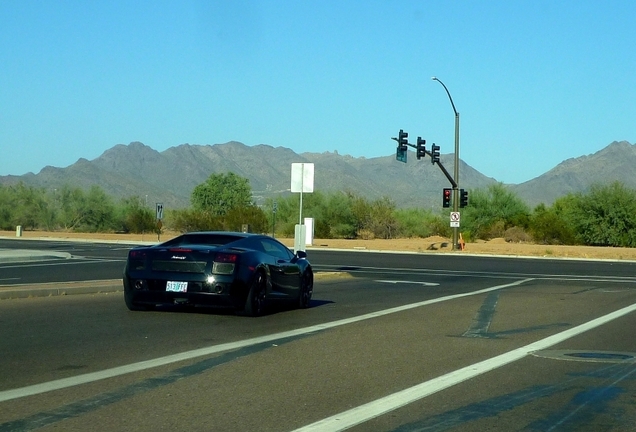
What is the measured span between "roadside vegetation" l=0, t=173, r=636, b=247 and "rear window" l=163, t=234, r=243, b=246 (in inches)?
2003

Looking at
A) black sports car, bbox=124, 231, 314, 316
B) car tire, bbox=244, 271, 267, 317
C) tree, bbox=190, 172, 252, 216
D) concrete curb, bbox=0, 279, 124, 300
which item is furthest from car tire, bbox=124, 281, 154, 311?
tree, bbox=190, 172, 252, 216

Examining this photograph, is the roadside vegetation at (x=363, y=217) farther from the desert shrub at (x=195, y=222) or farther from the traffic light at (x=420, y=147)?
the traffic light at (x=420, y=147)

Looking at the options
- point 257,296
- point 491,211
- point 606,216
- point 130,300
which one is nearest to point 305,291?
point 257,296

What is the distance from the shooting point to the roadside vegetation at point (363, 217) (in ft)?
246

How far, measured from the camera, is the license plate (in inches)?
602

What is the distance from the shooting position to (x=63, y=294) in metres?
19.2

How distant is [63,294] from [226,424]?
489 inches

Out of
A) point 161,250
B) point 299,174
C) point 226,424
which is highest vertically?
point 299,174

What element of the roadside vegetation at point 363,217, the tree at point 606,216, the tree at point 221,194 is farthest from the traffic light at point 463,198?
the tree at point 221,194

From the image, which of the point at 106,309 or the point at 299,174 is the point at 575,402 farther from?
the point at 299,174

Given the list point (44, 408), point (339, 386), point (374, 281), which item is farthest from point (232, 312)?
point (374, 281)

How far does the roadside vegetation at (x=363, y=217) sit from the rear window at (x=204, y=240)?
167 ft

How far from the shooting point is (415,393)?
29.9 feet

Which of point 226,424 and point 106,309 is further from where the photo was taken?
point 106,309
